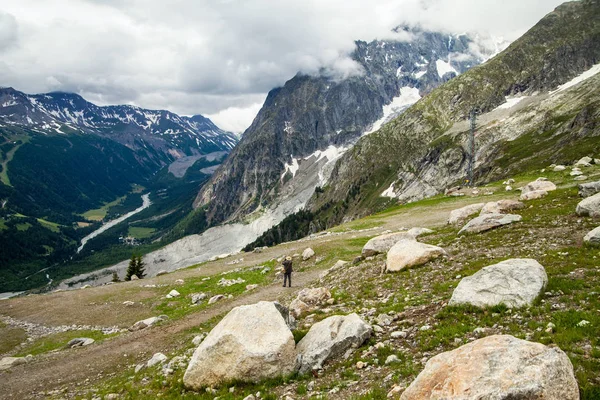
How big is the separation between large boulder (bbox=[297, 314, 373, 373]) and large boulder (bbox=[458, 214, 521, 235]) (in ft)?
61.5

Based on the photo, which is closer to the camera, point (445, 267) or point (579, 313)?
point (579, 313)

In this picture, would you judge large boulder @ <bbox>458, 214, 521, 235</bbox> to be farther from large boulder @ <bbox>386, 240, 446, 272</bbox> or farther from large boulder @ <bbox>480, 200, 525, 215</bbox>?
large boulder @ <bbox>386, 240, 446, 272</bbox>

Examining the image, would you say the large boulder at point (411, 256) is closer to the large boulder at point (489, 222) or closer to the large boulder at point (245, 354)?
the large boulder at point (489, 222)

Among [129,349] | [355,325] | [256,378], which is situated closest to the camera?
[256,378]

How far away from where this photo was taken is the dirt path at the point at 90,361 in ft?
75.3

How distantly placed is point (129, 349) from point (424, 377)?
2439 cm

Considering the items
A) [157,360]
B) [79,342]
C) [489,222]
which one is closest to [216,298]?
[79,342]

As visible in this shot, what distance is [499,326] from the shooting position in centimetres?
1429

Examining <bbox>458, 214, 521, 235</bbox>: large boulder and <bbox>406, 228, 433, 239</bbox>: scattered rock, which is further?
<bbox>406, 228, 433, 239</bbox>: scattered rock

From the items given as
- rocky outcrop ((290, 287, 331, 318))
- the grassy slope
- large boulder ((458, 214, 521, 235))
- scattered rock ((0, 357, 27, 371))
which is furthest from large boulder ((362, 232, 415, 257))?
scattered rock ((0, 357, 27, 371))

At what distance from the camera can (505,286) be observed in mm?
16203

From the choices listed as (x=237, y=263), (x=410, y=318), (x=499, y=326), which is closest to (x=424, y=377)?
(x=499, y=326)

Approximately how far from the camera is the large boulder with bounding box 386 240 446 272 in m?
26.2

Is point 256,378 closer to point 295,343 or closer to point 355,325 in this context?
point 295,343
